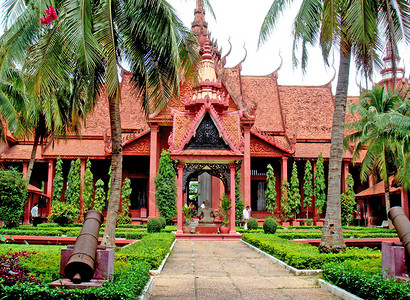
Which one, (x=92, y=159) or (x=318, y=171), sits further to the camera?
(x=92, y=159)

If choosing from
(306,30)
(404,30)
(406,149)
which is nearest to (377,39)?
(404,30)

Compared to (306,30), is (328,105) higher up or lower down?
higher up

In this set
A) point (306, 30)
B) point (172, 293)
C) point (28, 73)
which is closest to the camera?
point (172, 293)

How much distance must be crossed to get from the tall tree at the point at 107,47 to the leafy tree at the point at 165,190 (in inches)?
478

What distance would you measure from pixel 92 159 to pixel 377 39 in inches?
819

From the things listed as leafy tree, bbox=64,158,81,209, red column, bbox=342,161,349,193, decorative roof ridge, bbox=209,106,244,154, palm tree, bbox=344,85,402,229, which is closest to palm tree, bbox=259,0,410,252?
decorative roof ridge, bbox=209,106,244,154

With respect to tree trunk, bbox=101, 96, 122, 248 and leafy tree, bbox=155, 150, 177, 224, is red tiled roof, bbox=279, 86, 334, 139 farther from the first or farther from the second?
tree trunk, bbox=101, 96, 122, 248

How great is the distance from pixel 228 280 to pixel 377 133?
15.8m

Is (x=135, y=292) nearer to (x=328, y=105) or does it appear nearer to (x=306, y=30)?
(x=306, y=30)

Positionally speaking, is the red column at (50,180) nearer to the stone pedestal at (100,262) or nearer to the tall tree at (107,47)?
the tall tree at (107,47)

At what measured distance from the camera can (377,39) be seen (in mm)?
9516

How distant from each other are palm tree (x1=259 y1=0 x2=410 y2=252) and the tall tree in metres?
2.89

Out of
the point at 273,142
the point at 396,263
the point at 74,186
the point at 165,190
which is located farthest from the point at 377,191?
the point at 396,263

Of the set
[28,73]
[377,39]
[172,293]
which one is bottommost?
[172,293]
